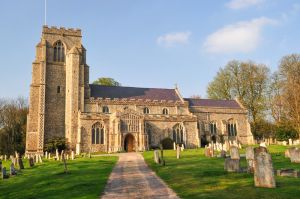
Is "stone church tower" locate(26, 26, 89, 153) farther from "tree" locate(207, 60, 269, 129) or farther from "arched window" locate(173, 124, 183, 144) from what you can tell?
"tree" locate(207, 60, 269, 129)

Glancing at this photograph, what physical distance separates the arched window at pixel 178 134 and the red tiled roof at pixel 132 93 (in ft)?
24.8

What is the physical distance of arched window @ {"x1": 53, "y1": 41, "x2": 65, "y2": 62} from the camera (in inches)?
1949

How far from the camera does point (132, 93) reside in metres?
52.2

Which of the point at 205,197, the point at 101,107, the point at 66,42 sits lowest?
the point at 205,197

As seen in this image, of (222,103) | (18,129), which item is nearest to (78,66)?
(18,129)

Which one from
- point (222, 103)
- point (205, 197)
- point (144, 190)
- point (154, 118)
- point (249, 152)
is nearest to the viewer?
point (205, 197)

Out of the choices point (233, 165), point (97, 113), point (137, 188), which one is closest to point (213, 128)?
point (97, 113)

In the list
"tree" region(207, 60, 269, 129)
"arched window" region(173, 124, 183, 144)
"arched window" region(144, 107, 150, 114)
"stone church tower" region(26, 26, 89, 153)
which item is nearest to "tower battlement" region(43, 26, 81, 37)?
"stone church tower" region(26, 26, 89, 153)

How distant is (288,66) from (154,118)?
72.5 ft

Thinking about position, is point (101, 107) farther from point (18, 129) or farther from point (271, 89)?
point (271, 89)

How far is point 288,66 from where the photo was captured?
49750 mm

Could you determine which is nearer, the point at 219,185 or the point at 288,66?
the point at 219,185

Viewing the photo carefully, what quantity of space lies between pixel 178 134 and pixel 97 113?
12017mm

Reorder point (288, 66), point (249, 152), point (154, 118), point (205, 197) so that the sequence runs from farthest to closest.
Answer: point (288, 66) < point (154, 118) < point (249, 152) < point (205, 197)
